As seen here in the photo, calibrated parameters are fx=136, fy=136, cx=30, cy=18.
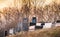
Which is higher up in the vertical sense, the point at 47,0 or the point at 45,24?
the point at 47,0

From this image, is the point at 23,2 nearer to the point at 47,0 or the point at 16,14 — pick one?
the point at 16,14

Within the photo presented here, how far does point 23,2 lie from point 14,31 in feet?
1.42

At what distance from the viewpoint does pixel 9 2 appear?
74.8 inches

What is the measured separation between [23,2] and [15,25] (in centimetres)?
35

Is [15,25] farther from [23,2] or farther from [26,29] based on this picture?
[23,2]

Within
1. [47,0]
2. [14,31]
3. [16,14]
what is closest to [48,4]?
[47,0]

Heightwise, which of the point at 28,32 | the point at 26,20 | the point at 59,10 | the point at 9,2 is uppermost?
the point at 9,2

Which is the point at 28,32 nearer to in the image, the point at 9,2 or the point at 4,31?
the point at 4,31

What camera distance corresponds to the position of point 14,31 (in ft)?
6.14

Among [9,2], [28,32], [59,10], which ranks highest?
[9,2]

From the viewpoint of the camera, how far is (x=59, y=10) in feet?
6.37

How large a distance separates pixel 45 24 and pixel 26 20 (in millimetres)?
274

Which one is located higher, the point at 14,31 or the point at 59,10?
the point at 59,10

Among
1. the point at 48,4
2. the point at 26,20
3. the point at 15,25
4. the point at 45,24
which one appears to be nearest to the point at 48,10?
the point at 48,4
